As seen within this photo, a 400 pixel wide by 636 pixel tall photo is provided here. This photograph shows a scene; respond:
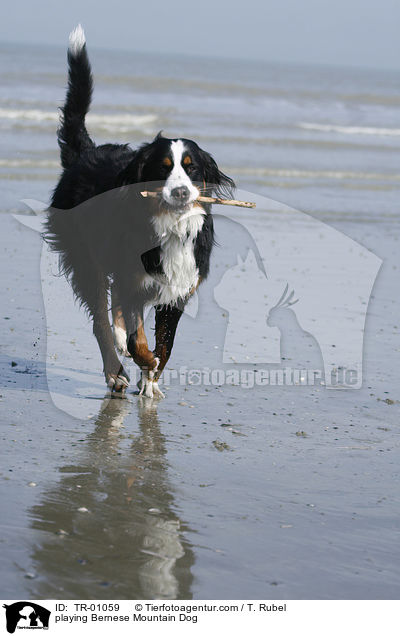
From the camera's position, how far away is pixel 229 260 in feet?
26.8

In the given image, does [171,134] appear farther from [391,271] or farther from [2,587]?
[2,587]

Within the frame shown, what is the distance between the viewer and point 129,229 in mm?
4598

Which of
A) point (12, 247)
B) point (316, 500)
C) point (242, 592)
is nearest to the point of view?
point (242, 592)

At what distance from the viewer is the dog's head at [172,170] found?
169 inches

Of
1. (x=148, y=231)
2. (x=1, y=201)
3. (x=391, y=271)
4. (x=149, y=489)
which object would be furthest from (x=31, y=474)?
(x=1, y=201)

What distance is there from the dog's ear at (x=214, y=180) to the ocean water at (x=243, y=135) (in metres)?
5.84

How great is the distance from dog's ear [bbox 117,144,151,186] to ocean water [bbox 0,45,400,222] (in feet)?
19.3

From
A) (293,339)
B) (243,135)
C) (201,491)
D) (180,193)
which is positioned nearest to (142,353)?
(180,193)

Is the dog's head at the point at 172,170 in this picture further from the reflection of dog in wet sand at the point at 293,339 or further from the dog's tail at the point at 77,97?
the reflection of dog in wet sand at the point at 293,339

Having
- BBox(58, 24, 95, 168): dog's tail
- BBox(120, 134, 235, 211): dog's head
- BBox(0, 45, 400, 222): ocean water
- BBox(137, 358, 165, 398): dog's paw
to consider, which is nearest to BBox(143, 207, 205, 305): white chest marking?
BBox(120, 134, 235, 211): dog's head

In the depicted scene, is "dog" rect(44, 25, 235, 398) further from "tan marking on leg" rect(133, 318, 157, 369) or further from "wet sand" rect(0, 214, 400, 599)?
"wet sand" rect(0, 214, 400, 599)

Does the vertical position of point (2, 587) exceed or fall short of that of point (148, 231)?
it falls short

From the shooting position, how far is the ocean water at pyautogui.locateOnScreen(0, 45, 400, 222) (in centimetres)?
1280
